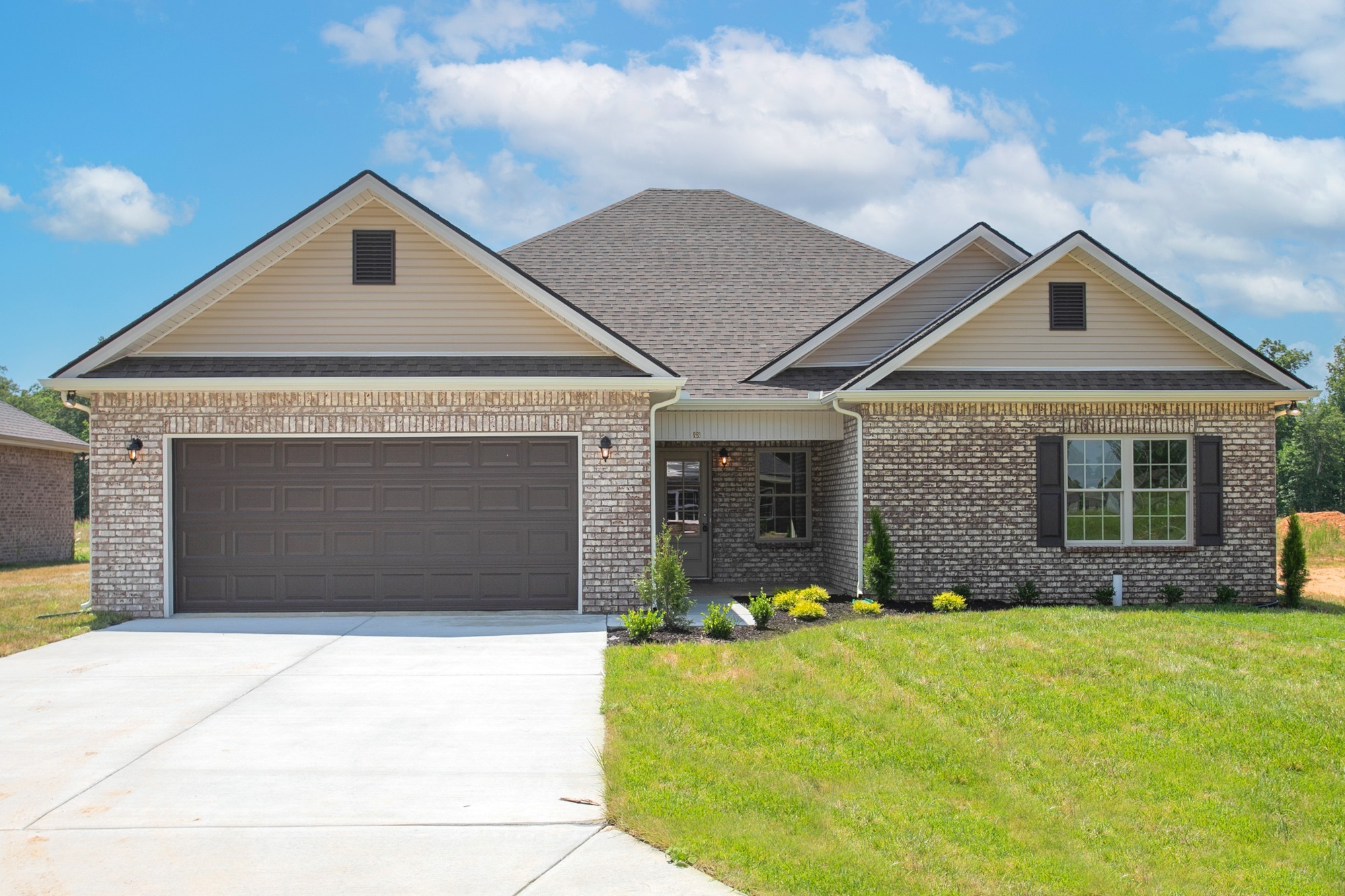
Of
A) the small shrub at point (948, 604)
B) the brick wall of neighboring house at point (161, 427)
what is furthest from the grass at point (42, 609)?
the small shrub at point (948, 604)

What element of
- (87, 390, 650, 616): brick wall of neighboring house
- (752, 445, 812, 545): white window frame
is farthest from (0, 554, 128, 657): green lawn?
(752, 445, 812, 545): white window frame

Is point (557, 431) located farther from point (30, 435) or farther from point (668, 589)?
point (30, 435)

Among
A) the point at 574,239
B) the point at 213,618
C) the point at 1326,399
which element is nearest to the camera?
the point at 213,618

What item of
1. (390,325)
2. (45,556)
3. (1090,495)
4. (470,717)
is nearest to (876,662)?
(470,717)

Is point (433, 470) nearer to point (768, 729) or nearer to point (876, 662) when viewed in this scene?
point (876, 662)

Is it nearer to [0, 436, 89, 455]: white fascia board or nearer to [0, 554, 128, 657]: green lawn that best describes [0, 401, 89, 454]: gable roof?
[0, 436, 89, 455]: white fascia board

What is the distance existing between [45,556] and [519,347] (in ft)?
56.9

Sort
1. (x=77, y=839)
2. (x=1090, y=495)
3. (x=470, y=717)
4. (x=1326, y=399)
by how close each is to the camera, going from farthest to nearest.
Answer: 1. (x=1326, y=399)
2. (x=1090, y=495)
3. (x=470, y=717)
4. (x=77, y=839)

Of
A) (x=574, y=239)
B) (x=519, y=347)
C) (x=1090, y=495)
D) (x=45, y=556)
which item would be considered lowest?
(x=45, y=556)

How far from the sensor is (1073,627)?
11094 millimetres

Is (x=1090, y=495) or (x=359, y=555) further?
(x=1090, y=495)

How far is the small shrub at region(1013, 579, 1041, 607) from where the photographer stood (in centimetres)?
1389

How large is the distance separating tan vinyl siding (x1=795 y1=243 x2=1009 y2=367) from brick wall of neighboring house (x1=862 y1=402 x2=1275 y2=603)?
217 centimetres

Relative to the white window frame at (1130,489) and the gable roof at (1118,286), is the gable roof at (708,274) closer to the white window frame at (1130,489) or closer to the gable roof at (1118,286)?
the gable roof at (1118,286)
